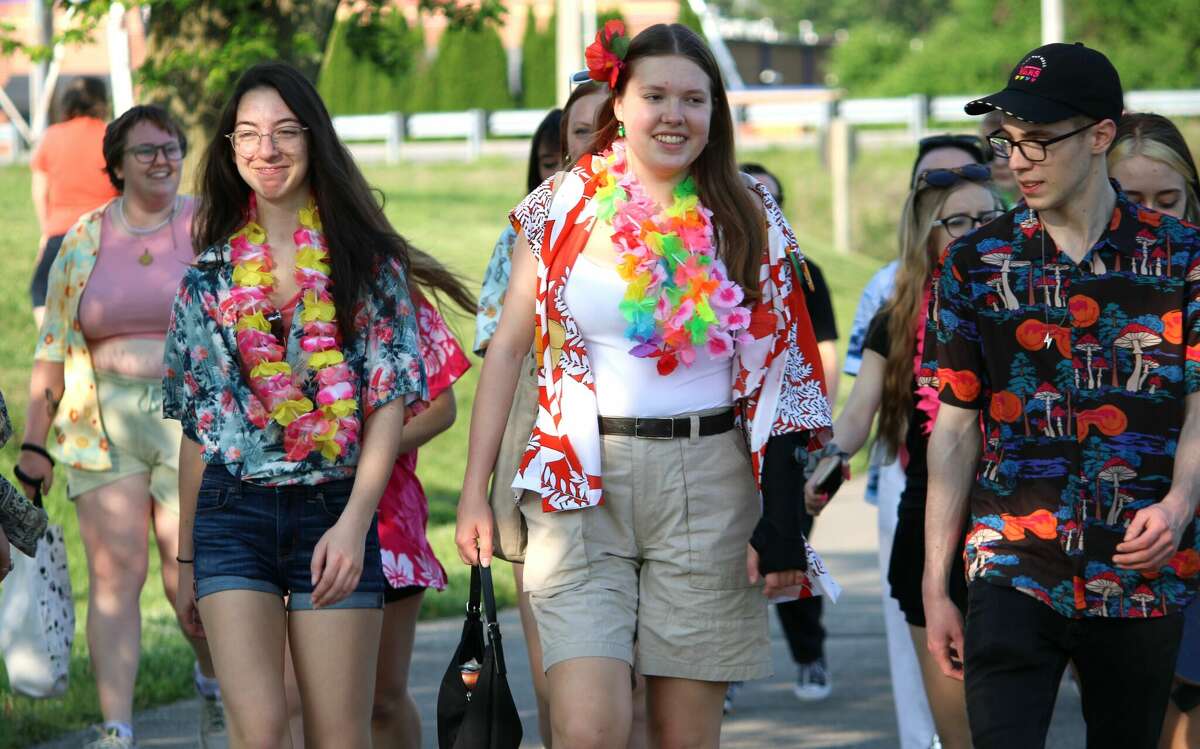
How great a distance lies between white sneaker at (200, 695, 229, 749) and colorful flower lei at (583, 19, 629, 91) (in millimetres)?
3056

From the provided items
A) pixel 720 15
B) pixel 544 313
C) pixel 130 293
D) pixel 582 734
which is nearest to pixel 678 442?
pixel 544 313

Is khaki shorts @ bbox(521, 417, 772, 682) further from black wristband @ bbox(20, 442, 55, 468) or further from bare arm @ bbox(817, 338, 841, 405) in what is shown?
bare arm @ bbox(817, 338, 841, 405)

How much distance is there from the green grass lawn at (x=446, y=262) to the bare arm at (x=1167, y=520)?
241 cm

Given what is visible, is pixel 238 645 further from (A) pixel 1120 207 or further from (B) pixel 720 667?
(A) pixel 1120 207

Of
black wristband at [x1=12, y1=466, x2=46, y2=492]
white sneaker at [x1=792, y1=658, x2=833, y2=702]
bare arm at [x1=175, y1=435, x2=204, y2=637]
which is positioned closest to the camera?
bare arm at [x1=175, y1=435, x2=204, y2=637]

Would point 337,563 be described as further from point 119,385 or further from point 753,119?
point 753,119

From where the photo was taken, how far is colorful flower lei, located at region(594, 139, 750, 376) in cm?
447

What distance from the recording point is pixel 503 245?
586 cm

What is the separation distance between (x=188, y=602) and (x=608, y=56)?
1.85 meters

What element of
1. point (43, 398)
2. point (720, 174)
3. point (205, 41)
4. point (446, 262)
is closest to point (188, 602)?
point (720, 174)

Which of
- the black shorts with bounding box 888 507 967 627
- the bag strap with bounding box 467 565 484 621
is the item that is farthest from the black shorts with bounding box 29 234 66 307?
the black shorts with bounding box 888 507 967 627

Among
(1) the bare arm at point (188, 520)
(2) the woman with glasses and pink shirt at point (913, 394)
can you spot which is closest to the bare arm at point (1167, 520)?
(2) the woman with glasses and pink shirt at point (913, 394)

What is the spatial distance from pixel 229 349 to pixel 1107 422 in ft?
7.31

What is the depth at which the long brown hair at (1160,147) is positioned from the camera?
513 centimetres
